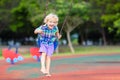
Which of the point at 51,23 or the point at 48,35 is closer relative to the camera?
the point at 51,23

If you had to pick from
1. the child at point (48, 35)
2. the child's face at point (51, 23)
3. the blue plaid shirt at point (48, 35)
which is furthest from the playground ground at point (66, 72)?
the child's face at point (51, 23)

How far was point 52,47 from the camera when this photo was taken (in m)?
8.54

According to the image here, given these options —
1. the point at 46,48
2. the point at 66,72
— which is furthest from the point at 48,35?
the point at 66,72

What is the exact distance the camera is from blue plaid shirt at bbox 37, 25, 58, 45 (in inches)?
326

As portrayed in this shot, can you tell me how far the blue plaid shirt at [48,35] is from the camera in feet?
27.1

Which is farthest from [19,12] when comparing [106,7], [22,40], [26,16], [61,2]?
[22,40]

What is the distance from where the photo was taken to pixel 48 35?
8.33 m

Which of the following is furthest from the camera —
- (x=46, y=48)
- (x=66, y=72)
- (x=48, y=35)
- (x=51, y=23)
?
(x=66, y=72)

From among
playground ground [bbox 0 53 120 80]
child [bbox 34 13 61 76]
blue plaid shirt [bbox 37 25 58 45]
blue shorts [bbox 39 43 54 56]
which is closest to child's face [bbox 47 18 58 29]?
child [bbox 34 13 61 76]

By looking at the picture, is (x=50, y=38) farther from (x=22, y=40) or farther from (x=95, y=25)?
(x=22, y=40)

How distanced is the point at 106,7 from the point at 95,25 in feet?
21.4

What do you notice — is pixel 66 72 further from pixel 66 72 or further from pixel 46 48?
pixel 46 48

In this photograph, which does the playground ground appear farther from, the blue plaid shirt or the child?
the blue plaid shirt

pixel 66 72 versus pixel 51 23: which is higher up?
pixel 51 23
